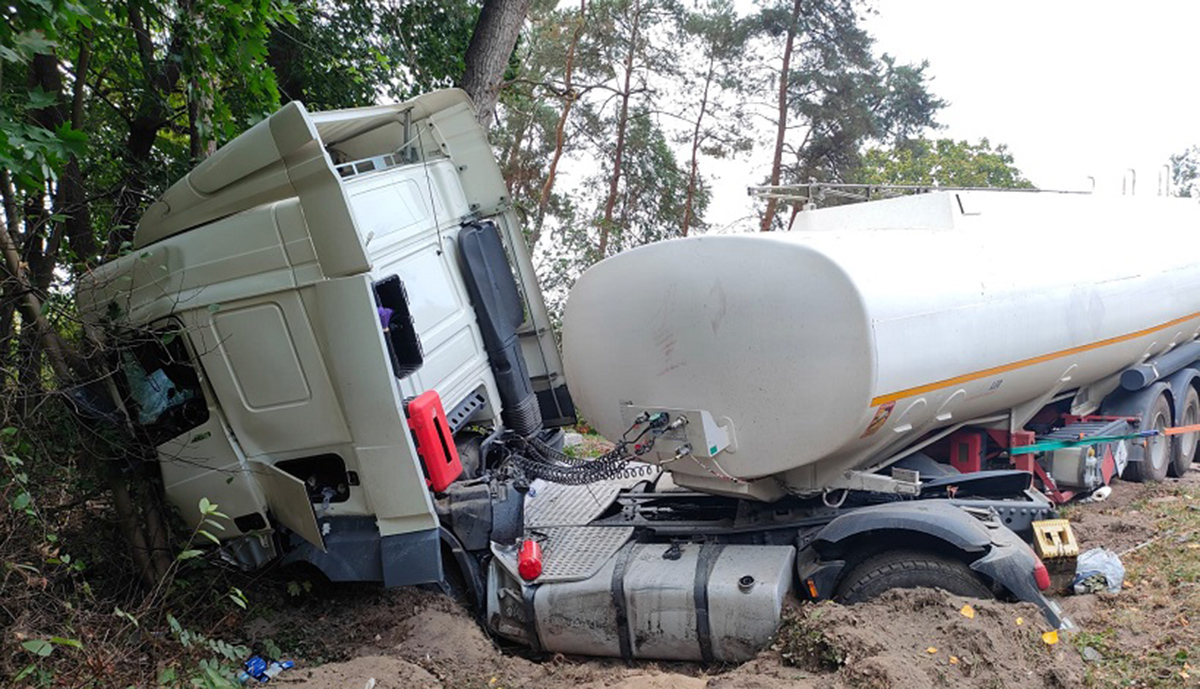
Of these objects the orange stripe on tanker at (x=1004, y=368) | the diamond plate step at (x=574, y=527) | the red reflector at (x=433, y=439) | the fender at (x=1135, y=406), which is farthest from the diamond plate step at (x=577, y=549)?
the fender at (x=1135, y=406)

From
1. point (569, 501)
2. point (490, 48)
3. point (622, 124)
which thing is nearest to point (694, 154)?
point (622, 124)

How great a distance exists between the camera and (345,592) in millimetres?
5531

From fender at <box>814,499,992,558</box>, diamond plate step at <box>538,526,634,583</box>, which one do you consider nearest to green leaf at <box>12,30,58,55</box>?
diamond plate step at <box>538,526,634,583</box>

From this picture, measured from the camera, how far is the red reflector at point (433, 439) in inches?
190

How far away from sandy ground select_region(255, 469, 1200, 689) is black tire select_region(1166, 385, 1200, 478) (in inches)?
129

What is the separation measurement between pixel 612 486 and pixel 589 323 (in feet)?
4.80

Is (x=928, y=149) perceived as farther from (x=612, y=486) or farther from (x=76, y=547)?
(x=76, y=547)

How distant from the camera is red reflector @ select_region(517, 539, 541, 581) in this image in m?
5.12

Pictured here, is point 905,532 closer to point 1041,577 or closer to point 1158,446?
point 1041,577

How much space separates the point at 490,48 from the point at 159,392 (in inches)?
207

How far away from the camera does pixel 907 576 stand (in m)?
4.74

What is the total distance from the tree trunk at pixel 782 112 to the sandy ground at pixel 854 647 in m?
15.9

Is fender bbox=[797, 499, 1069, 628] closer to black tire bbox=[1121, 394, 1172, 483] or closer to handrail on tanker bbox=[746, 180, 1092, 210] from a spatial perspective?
handrail on tanker bbox=[746, 180, 1092, 210]

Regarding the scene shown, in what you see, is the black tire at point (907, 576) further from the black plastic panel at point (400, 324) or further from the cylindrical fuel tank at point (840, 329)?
the black plastic panel at point (400, 324)
